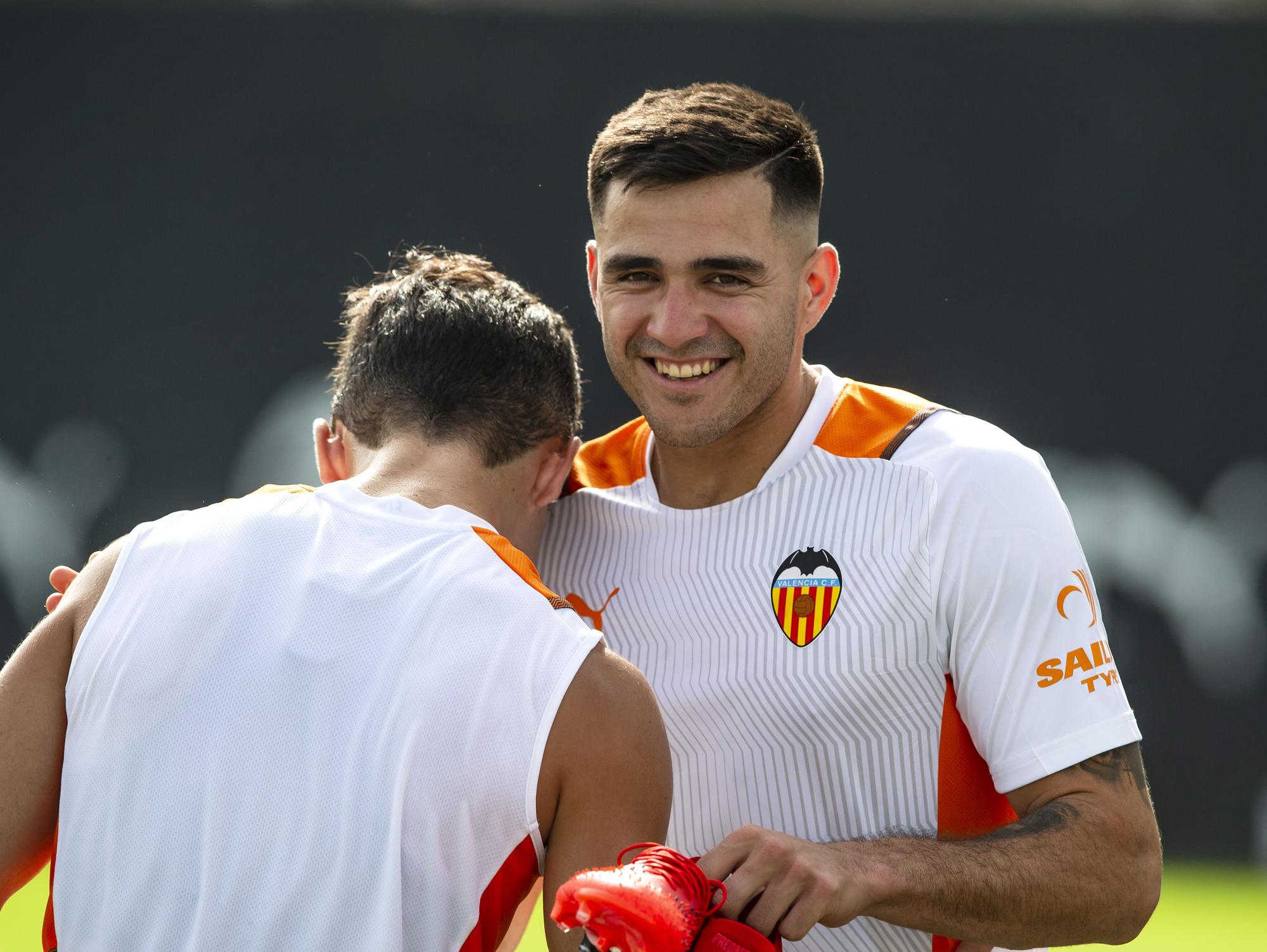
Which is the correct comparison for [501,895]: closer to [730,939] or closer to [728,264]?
[730,939]

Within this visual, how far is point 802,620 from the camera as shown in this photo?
2.23m

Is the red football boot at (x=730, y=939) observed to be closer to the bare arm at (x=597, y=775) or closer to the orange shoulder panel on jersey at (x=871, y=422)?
the bare arm at (x=597, y=775)

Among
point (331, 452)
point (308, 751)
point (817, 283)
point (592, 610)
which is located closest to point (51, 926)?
point (308, 751)

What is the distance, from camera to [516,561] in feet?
5.65

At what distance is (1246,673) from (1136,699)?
457 mm

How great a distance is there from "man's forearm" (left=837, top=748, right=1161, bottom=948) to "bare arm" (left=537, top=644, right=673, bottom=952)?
0.33 m

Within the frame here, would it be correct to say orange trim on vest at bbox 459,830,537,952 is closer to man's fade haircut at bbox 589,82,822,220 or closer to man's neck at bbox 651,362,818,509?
man's neck at bbox 651,362,818,509

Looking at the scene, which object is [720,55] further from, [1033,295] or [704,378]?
[704,378]

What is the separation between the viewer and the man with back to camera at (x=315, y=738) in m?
1.53

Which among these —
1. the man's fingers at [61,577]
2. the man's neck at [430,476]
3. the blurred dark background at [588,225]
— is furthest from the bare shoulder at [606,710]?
the blurred dark background at [588,225]

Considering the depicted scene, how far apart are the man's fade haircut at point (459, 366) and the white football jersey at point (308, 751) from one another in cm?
33

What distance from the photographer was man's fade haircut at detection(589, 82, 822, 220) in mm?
2303

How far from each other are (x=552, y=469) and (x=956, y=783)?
0.86 metres

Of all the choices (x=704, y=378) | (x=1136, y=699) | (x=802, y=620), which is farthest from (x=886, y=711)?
(x=1136, y=699)
